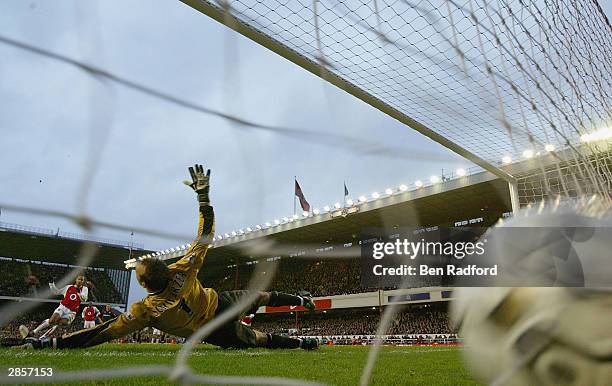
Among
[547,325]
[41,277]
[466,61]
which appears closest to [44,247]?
[41,277]

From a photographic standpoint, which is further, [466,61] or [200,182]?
[466,61]

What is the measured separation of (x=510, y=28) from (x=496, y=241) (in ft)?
10.3

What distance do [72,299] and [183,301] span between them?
5.11m

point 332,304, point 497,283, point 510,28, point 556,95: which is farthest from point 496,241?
point 332,304

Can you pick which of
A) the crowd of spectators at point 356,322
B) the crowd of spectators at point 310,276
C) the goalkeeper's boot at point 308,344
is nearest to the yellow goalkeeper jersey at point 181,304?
the goalkeeper's boot at point 308,344

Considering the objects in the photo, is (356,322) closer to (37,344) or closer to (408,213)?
(408,213)

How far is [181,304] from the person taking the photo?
5.05m

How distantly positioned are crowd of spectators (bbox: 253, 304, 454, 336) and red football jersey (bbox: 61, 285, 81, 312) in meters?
18.4

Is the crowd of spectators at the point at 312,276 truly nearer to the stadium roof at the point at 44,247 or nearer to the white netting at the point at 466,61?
the stadium roof at the point at 44,247

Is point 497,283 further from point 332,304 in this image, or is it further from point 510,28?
point 332,304

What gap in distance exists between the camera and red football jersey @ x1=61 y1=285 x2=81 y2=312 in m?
8.87

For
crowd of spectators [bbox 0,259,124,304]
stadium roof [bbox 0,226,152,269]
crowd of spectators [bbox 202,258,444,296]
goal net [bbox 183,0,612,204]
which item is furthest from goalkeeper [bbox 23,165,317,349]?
crowd of spectators [bbox 202,258,444,296]

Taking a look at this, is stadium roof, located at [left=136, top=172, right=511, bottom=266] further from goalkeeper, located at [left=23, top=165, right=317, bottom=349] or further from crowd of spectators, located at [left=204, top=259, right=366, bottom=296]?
goalkeeper, located at [left=23, top=165, right=317, bottom=349]

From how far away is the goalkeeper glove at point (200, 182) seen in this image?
4551mm
